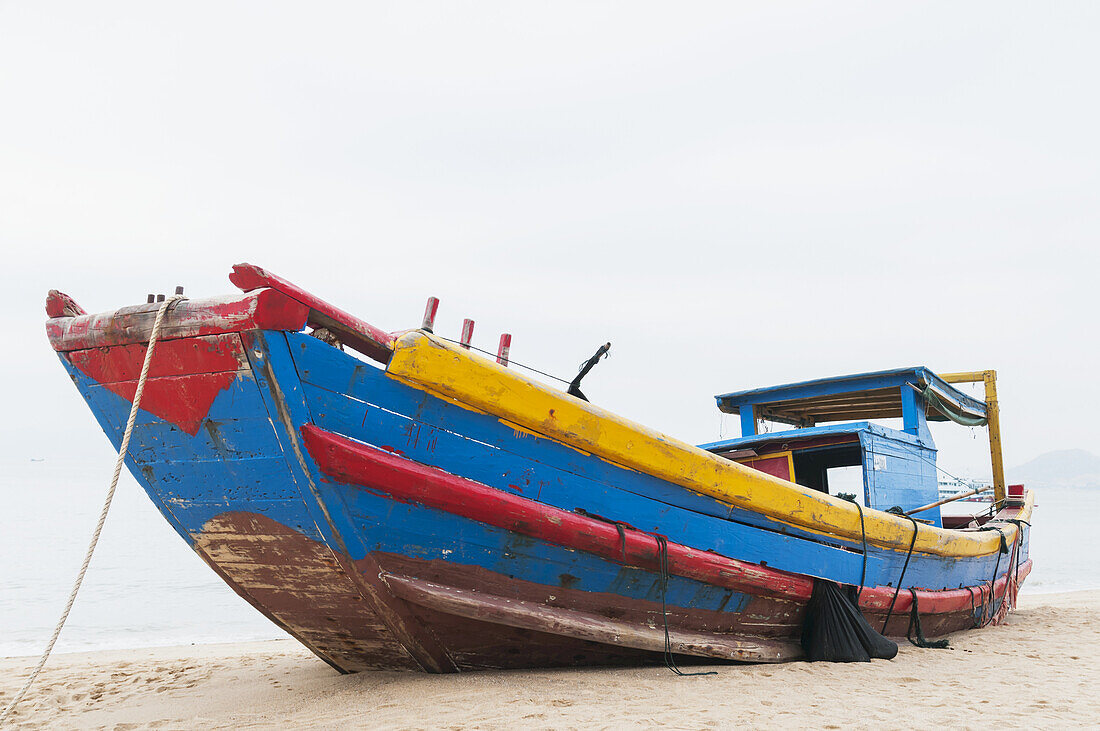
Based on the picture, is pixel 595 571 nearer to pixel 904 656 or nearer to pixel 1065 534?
pixel 904 656

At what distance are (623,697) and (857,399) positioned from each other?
5.96 meters

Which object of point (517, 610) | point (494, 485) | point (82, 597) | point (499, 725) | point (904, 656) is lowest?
point (82, 597)

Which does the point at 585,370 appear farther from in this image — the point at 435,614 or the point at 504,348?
the point at 435,614

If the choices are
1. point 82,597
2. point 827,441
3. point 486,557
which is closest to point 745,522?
point 486,557

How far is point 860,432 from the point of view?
6.79m

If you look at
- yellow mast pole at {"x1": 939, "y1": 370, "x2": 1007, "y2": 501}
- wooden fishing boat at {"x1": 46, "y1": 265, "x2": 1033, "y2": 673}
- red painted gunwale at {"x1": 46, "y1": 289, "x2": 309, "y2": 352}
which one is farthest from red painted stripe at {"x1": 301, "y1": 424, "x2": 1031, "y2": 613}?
yellow mast pole at {"x1": 939, "y1": 370, "x2": 1007, "y2": 501}

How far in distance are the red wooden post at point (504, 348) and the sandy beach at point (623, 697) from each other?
2.02 m

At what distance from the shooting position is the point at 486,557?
13.3 ft

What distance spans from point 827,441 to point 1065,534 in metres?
44.8

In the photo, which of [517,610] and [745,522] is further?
[745,522]

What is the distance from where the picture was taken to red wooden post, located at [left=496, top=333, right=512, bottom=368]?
5199mm

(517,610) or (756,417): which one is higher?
(756,417)

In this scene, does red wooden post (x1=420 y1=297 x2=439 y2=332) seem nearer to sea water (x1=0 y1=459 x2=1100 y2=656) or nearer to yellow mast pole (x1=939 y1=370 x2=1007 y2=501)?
yellow mast pole (x1=939 y1=370 x2=1007 y2=501)

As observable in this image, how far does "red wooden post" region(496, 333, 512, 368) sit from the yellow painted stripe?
1169 millimetres
